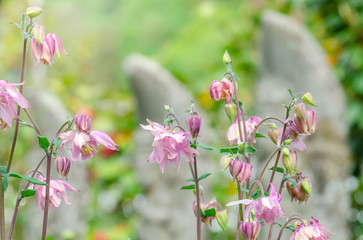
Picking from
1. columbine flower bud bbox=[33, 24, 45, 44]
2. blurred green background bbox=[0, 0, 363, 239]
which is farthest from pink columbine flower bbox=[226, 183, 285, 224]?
blurred green background bbox=[0, 0, 363, 239]

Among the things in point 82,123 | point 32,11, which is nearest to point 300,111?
point 82,123

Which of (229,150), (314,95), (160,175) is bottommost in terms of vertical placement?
(229,150)

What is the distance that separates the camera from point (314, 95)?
220cm

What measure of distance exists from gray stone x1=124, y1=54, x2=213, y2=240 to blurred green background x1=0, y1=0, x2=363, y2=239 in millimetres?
190

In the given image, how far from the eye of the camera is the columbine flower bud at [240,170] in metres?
0.65

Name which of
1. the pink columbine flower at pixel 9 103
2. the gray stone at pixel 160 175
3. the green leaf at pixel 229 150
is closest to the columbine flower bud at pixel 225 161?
the green leaf at pixel 229 150

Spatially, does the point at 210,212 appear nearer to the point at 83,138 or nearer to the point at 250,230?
the point at 250,230

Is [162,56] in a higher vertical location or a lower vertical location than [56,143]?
higher

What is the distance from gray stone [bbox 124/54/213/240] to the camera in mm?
2379

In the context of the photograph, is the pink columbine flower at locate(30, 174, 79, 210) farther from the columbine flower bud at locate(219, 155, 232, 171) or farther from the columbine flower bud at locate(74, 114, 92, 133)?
the columbine flower bud at locate(219, 155, 232, 171)

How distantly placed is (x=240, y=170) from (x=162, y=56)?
3236 mm

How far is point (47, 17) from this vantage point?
4.62 m

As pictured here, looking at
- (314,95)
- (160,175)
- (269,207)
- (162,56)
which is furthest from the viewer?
(162,56)

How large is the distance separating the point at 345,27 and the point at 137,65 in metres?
1.25
